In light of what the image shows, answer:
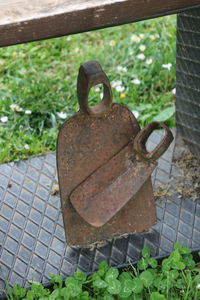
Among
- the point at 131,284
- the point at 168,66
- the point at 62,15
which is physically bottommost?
the point at 131,284

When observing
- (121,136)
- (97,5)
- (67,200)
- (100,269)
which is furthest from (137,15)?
(100,269)

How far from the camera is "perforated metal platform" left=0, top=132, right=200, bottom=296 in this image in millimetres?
2107

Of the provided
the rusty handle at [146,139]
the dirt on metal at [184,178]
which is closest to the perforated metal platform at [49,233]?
the dirt on metal at [184,178]

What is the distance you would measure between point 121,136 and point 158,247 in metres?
0.41

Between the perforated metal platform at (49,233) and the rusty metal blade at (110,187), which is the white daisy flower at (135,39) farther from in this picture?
the rusty metal blade at (110,187)

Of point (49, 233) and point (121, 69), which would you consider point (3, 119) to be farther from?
point (49, 233)

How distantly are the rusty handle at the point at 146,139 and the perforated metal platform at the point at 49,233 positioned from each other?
0.31 meters

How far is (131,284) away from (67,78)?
151 cm

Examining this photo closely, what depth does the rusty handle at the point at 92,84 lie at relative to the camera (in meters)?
1.85

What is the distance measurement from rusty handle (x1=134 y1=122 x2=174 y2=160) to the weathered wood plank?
423mm

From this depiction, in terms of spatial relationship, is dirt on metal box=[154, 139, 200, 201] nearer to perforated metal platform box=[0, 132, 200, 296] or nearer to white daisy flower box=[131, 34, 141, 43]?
perforated metal platform box=[0, 132, 200, 296]

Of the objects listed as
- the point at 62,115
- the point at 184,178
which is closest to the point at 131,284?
the point at 184,178

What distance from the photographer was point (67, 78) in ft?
10.6

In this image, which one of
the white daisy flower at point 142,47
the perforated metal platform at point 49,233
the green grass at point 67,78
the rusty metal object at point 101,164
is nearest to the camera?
the rusty metal object at point 101,164
